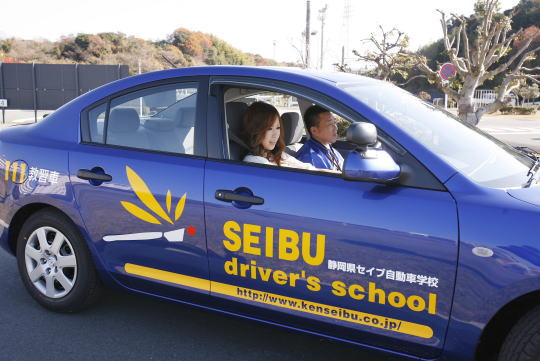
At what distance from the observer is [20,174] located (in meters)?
3.49

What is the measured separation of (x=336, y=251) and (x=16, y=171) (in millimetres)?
2223

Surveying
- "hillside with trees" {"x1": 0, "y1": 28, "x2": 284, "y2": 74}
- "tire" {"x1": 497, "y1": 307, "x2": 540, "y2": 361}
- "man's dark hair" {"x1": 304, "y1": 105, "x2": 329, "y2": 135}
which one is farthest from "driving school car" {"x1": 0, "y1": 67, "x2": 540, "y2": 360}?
"hillside with trees" {"x1": 0, "y1": 28, "x2": 284, "y2": 74}

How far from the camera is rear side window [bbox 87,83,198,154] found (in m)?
3.06

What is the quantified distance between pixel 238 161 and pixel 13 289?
2224mm

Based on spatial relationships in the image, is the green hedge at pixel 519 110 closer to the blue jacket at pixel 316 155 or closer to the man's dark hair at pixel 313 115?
the man's dark hair at pixel 313 115

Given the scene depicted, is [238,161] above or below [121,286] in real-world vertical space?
above

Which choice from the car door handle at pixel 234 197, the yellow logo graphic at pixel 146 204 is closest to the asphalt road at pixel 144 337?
the yellow logo graphic at pixel 146 204

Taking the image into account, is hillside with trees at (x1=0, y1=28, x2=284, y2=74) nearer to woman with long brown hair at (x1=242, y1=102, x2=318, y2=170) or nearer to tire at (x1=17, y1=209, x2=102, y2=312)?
tire at (x1=17, y1=209, x2=102, y2=312)

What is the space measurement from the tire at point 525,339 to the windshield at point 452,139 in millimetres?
580

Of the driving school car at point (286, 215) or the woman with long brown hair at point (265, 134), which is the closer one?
the driving school car at point (286, 215)

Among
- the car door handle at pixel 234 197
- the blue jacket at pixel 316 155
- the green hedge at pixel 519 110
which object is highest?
the blue jacket at pixel 316 155

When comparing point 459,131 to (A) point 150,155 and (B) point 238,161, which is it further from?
(A) point 150,155

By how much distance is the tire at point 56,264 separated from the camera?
336 cm

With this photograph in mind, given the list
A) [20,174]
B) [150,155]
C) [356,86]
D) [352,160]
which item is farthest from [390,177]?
[20,174]
